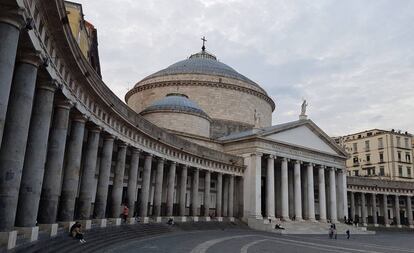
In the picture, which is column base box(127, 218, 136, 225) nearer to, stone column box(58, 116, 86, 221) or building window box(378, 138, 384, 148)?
stone column box(58, 116, 86, 221)

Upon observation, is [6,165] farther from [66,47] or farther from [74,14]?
[74,14]

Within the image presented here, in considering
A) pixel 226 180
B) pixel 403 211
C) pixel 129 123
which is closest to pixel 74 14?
pixel 129 123

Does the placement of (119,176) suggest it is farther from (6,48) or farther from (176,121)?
(176,121)

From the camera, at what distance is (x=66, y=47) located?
50.5 feet

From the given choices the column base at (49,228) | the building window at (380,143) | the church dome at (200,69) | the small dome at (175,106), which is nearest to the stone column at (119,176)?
the column base at (49,228)

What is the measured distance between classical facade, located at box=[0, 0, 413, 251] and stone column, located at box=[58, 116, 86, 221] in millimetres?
53

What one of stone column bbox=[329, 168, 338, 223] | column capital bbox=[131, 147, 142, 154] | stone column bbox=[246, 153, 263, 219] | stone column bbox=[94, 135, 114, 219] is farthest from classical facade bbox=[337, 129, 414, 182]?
stone column bbox=[94, 135, 114, 219]

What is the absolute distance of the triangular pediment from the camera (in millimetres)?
47375

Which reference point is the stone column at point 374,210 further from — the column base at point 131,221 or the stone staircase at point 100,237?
the column base at point 131,221

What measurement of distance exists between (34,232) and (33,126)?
3.69 m

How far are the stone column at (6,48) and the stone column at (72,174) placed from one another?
874 centimetres

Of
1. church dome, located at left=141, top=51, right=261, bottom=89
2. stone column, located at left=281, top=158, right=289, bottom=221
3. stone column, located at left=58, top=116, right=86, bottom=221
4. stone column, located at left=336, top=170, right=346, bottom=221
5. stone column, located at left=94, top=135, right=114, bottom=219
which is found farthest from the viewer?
church dome, located at left=141, top=51, right=261, bottom=89

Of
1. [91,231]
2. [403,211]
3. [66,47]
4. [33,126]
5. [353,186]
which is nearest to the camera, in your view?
[33,126]

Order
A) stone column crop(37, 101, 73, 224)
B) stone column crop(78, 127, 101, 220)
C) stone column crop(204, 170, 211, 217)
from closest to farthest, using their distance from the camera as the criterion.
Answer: stone column crop(37, 101, 73, 224) → stone column crop(78, 127, 101, 220) → stone column crop(204, 170, 211, 217)
